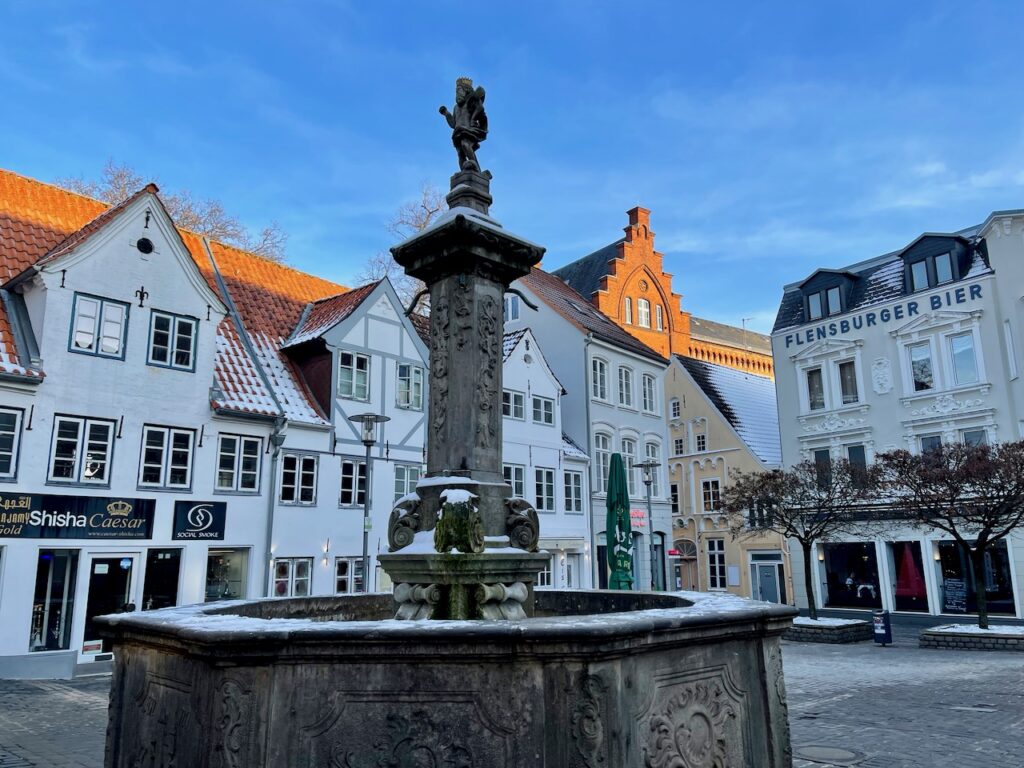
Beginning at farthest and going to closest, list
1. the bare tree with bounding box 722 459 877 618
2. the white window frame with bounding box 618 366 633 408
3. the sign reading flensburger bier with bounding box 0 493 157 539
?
the white window frame with bounding box 618 366 633 408
the bare tree with bounding box 722 459 877 618
the sign reading flensburger bier with bounding box 0 493 157 539

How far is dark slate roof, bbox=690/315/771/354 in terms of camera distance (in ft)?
230

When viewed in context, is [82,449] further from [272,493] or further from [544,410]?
[544,410]

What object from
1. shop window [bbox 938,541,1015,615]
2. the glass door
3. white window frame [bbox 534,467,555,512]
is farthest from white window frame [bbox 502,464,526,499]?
shop window [bbox 938,541,1015,615]

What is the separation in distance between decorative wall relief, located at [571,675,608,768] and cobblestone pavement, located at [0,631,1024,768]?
189 inches

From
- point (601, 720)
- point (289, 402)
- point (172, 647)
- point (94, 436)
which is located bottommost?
point (601, 720)

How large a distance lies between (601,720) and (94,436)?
1645 centimetres

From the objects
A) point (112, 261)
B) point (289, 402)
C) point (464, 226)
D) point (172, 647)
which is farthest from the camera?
point (289, 402)

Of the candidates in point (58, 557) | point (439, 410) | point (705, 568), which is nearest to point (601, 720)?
point (439, 410)

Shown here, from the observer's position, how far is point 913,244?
1166 inches

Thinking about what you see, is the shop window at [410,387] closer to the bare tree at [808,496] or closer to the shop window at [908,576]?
the bare tree at [808,496]

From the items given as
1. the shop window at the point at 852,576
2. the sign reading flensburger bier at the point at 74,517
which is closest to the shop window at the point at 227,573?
the sign reading flensburger bier at the point at 74,517

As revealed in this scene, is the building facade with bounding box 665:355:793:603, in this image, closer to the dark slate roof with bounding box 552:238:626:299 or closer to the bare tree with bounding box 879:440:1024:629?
the dark slate roof with bounding box 552:238:626:299

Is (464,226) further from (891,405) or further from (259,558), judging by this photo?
(891,405)

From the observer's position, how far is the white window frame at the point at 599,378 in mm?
32062
